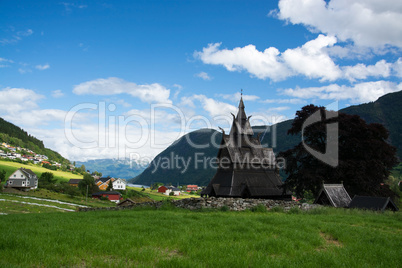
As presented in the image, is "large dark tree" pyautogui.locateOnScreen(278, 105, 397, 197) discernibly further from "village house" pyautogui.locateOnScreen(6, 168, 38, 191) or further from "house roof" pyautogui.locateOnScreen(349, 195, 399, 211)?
"village house" pyautogui.locateOnScreen(6, 168, 38, 191)

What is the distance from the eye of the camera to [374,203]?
2128 cm

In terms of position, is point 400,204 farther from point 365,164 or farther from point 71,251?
point 71,251

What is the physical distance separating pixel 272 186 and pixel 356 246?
31.8 m

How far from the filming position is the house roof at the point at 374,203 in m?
20.7

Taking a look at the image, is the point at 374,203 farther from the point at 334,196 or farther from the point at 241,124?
the point at 241,124

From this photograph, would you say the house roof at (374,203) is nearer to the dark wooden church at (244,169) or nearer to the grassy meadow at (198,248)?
the grassy meadow at (198,248)

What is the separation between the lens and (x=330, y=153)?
114 feet

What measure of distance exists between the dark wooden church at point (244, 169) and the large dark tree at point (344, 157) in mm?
3871

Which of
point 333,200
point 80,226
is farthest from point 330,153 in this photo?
point 80,226

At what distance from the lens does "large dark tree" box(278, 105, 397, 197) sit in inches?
1284

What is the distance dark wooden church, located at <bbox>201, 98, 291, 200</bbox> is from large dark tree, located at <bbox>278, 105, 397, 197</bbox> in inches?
152

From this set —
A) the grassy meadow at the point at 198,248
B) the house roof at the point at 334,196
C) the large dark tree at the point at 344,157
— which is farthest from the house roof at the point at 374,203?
the grassy meadow at the point at 198,248

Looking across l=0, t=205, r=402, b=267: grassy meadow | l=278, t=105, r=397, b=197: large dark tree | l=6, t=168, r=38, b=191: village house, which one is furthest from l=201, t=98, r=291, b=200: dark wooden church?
l=6, t=168, r=38, b=191: village house

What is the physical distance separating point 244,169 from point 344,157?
12992 millimetres
